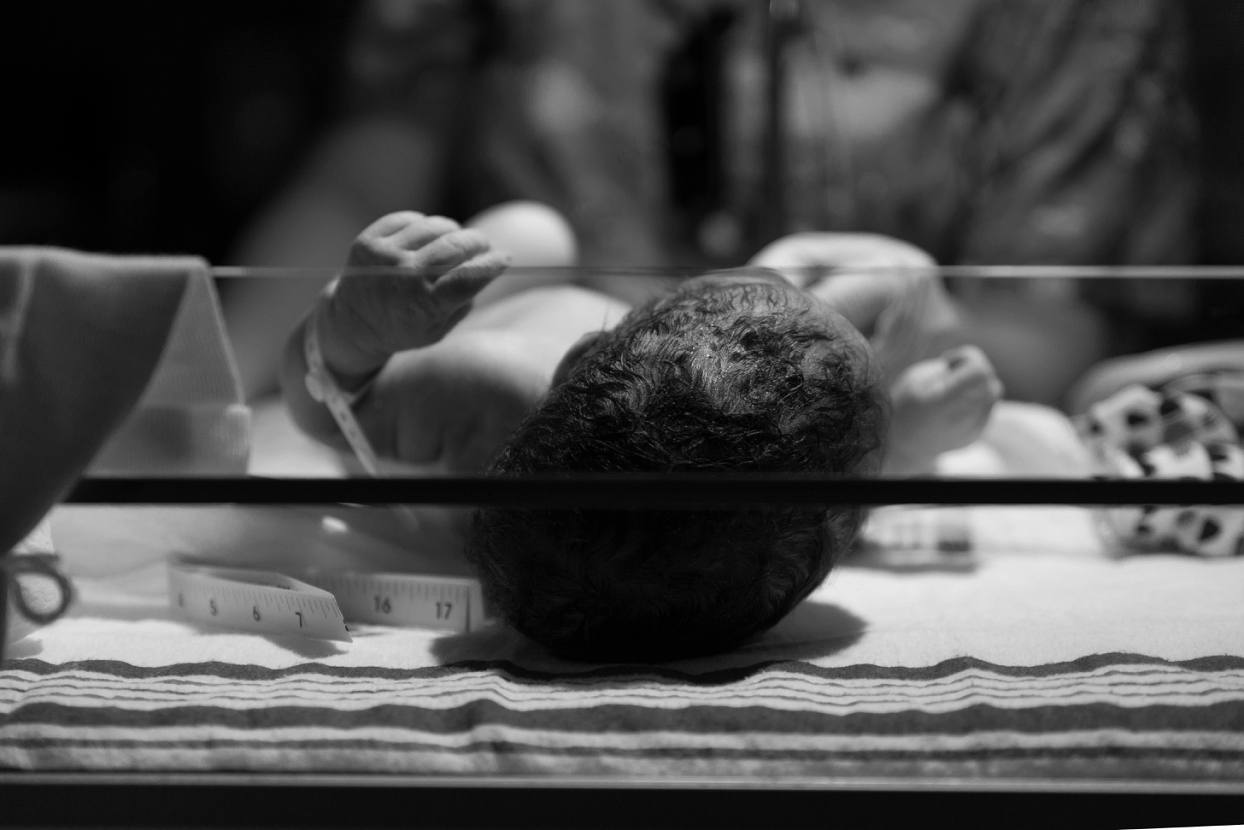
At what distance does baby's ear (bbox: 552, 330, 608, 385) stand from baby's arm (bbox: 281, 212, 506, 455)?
0.06 m

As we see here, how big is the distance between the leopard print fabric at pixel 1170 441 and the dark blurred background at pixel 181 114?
1.12 meters

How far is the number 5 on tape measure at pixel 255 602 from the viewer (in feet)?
2.00

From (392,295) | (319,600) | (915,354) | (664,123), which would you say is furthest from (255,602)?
(664,123)

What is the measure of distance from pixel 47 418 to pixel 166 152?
63.0 inches

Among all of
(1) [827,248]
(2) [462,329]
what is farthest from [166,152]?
(2) [462,329]

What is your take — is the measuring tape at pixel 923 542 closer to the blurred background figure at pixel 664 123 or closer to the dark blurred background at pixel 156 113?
the blurred background figure at pixel 664 123

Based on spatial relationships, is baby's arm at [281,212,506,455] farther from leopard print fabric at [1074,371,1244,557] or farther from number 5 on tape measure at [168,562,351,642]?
leopard print fabric at [1074,371,1244,557]

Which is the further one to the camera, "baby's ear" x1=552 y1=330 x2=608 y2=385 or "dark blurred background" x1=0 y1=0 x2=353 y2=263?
"dark blurred background" x1=0 y1=0 x2=353 y2=263

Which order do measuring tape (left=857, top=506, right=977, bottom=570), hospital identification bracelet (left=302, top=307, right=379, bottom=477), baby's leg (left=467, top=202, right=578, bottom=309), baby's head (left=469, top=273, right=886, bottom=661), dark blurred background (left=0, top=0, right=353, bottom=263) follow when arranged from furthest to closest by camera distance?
1. dark blurred background (left=0, top=0, right=353, bottom=263)
2. baby's leg (left=467, top=202, right=578, bottom=309)
3. measuring tape (left=857, top=506, right=977, bottom=570)
4. hospital identification bracelet (left=302, top=307, right=379, bottom=477)
5. baby's head (left=469, top=273, right=886, bottom=661)

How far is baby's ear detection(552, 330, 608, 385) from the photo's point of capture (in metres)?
0.64

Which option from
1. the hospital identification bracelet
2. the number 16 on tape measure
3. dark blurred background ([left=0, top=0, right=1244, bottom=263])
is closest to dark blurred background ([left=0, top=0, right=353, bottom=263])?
dark blurred background ([left=0, top=0, right=1244, bottom=263])

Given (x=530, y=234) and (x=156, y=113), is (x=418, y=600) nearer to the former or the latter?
(x=530, y=234)

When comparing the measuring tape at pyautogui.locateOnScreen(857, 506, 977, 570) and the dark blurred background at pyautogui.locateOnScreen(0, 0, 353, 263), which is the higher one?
the dark blurred background at pyautogui.locateOnScreen(0, 0, 353, 263)

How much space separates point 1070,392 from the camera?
900 millimetres
